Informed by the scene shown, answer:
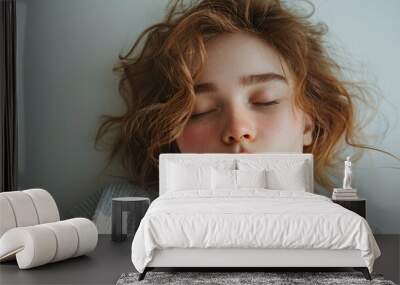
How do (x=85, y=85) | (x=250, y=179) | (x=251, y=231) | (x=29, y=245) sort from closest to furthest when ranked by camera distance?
(x=251, y=231), (x=29, y=245), (x=250, y=179), (x=85, y=85)

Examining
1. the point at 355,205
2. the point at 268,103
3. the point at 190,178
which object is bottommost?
the point at 355,205

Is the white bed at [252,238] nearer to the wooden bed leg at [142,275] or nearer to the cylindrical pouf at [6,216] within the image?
the wooden bed leg at [142,275]

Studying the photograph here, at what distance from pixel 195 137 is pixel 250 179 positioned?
99 centimetres

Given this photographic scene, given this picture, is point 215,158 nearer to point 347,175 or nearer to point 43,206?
point 347,175

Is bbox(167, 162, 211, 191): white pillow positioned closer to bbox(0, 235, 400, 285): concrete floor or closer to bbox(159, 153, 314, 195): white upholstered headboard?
bbox(159, 153, 314, 195): white upholstered headboard

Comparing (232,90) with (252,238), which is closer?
(252,238)

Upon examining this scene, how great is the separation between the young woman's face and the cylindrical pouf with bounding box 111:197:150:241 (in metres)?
1.00

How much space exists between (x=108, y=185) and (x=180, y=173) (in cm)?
110

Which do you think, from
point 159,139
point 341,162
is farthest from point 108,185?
point 341,162

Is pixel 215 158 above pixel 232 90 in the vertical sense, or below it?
below

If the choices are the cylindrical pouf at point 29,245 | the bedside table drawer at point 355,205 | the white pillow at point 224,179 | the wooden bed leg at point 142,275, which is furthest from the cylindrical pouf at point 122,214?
the bedside table drawer at point 355,205

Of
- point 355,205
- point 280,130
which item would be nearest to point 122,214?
point 280,130

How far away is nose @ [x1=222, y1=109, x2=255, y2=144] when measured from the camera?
23.4 feet

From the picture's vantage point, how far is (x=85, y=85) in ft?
24.1
